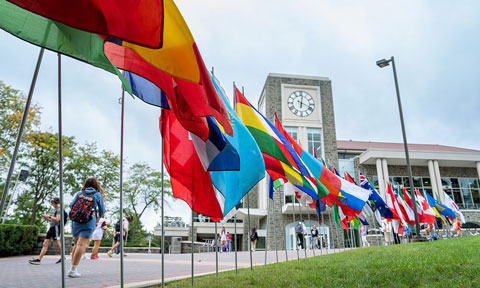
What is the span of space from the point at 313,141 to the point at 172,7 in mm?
35830

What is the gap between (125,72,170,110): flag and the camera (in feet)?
14.3

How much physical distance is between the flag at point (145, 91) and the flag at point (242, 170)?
0.98 metres

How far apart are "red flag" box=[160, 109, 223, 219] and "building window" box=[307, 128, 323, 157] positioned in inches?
1295

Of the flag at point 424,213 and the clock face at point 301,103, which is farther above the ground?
the clock face at point 301,103

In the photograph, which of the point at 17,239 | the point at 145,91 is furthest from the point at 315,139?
the point at 145,91

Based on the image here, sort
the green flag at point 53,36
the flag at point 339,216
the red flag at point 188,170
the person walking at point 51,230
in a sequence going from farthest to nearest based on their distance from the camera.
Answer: the flag at point 339,216 → the person walking at point 51,230 → the red flag at point 188,170 → the green flag at point 53,36

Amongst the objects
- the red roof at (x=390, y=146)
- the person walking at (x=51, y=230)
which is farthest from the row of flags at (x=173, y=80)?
the red roof at (x=390, y=146)

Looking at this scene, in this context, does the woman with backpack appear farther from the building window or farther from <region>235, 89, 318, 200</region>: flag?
the building window

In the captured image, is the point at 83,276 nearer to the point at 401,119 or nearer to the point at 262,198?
the point at 401,119

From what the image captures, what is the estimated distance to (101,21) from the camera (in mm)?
2406

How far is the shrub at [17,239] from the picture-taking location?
14.5 metres

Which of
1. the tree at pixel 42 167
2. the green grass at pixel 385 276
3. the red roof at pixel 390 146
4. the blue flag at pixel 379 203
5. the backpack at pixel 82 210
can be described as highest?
the red roof at pixel 390 146

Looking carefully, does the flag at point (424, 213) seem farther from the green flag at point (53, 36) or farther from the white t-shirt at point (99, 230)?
the green flag at point (53, 36)

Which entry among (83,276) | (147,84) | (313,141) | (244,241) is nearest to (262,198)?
(244,241)
